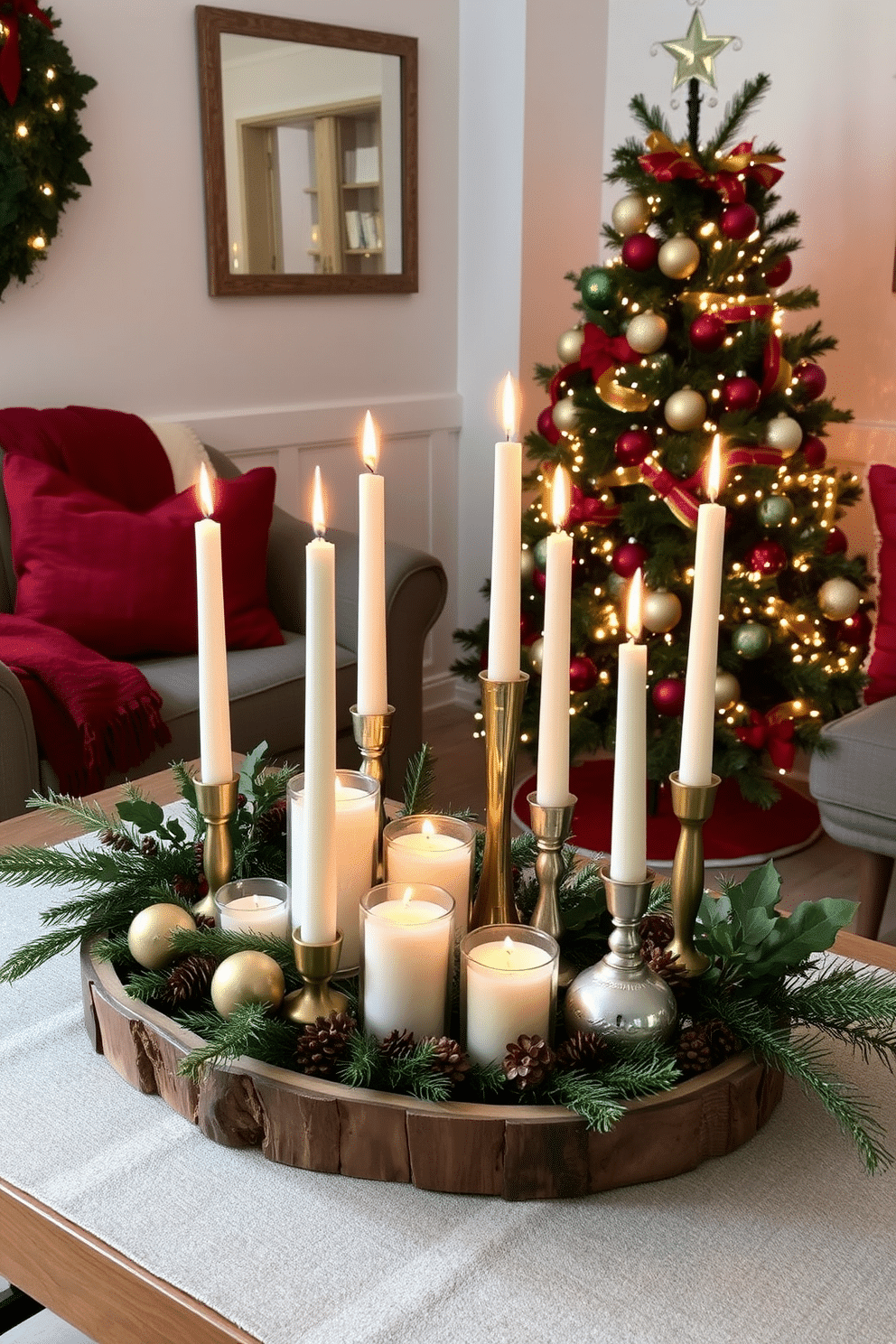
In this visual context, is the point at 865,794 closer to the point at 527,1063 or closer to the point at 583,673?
the point at 583,673

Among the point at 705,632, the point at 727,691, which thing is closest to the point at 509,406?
the point at 705,632

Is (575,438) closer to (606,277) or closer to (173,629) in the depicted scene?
(606,277)

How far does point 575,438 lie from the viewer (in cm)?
278

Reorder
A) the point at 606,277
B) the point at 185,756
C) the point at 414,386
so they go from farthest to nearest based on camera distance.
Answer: the point at 414,386, the point at 606,277, the point at 185,756

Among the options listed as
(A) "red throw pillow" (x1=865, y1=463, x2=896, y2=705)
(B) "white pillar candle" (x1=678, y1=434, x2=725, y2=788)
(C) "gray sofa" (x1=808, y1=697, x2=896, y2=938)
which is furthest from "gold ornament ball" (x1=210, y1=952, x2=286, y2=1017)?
(A) "red throw pillow" (x1=865, y1=463, x2=896, y2=705)

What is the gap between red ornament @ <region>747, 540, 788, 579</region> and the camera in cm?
262

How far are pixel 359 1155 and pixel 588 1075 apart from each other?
17cm

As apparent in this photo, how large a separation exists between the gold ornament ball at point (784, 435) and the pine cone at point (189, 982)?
6.48 feet

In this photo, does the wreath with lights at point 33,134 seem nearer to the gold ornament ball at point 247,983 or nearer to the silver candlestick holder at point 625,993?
the gold ornament ball at point 247,983

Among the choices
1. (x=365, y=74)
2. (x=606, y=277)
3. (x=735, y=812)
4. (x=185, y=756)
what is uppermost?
(x=365, y=74)

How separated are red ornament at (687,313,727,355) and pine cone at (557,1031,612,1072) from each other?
199 centimetres

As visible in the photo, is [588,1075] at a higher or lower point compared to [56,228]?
lower

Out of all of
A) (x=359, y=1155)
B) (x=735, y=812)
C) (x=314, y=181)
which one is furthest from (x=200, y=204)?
(x=359, y=1155)

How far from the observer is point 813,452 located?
273cm
